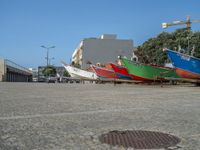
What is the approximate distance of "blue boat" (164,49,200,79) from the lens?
23.5 metres

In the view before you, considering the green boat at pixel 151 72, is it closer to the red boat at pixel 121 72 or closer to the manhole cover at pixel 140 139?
the red boat at pixel 121 72

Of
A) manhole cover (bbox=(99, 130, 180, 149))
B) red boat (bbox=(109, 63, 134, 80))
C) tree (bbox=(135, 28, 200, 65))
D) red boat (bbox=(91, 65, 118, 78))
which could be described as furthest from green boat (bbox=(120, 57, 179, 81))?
tree (bbox=(135, 28, 200, 65))

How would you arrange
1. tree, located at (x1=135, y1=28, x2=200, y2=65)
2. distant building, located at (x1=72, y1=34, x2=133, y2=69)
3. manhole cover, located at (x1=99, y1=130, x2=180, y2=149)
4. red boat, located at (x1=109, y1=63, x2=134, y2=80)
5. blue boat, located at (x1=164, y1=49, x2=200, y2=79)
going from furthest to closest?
distant building, located at (x1=72, y1=34, x2=133, y2=69)
tree, located at (x1=135, y1=28, x2=200, y2=65)
red boat, located at (x1=109, y1=63, x2=134, y2=80)
blue boat, located at (x1=164, y1=49, x2=200, y2=79)
manhole cover, located at (x1=99, y1=130, x2=180, y2=149)

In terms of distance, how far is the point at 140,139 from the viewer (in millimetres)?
4699

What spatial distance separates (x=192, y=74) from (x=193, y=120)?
1784 centimetres

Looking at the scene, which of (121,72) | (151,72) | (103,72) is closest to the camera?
(151,72)

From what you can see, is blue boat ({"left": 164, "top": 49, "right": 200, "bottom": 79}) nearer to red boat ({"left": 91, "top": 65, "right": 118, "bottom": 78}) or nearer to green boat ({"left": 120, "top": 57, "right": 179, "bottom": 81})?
green boat ({"left": 120, "top": 57, "right": 179, "bottom": 81})

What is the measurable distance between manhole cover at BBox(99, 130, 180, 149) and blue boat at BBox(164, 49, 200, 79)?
19.3 metres

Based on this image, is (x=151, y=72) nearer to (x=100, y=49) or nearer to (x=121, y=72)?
(x=121, y=72)

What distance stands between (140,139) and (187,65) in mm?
19878

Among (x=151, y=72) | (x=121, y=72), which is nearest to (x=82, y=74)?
(x=121, y=72)

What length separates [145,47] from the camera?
210 ft

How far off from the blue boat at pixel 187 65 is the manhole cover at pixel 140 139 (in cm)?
1928

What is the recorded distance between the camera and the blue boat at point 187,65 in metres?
23.5
